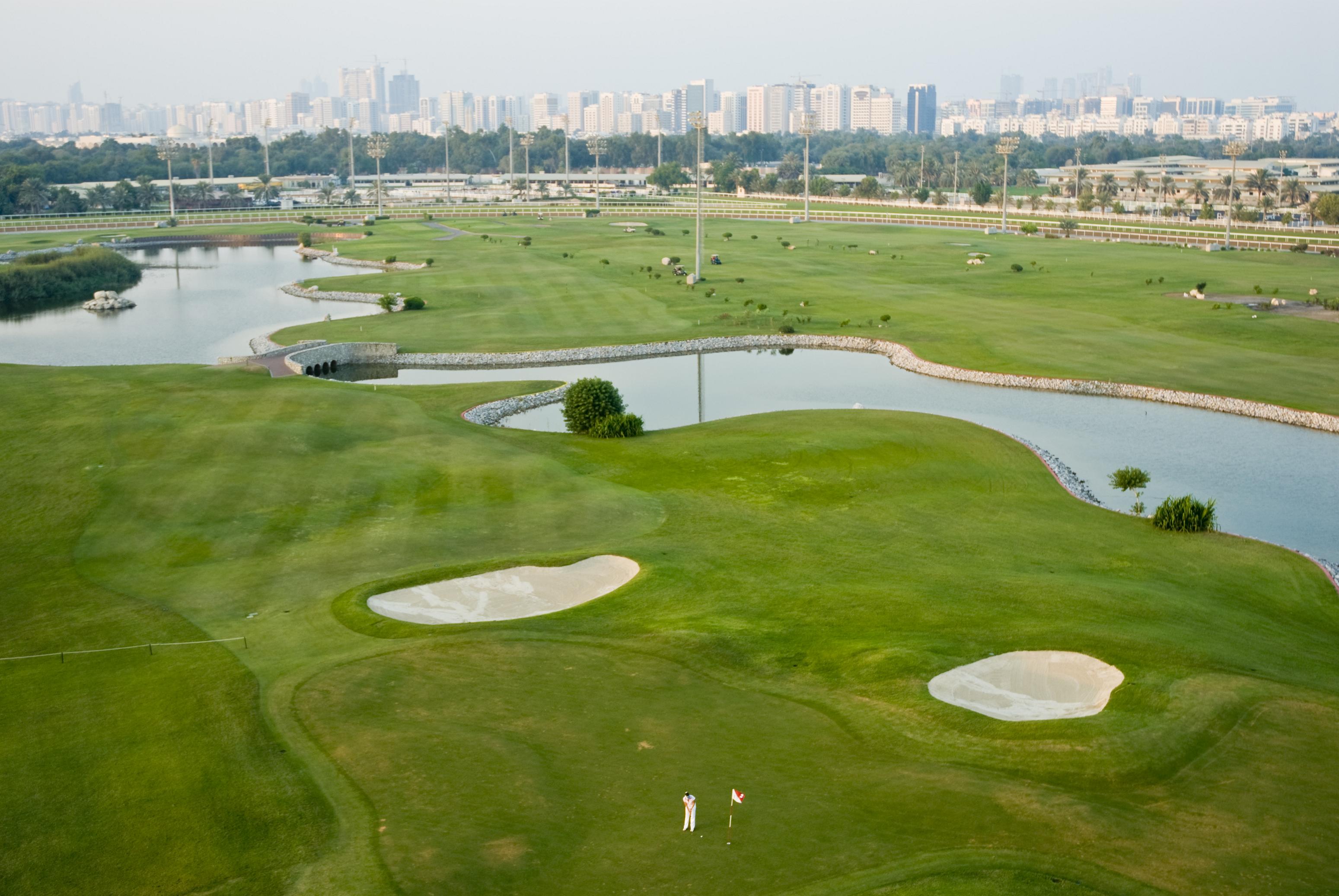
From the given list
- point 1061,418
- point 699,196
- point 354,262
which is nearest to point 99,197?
point 354,262

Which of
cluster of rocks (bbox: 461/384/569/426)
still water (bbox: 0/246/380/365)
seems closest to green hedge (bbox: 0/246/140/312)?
still water (bbox: 0/246/380/365)

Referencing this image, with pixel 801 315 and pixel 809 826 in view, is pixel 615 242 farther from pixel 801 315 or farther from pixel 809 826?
pixel 809 826

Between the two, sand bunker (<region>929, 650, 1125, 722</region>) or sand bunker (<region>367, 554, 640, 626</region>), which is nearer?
sand bunker (<region>929, 650, 1125, 722</region>)

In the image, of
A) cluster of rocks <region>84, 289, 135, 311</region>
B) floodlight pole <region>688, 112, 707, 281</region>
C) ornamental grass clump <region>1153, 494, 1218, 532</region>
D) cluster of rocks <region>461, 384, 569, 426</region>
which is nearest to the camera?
ornamental grass clump <region>1153, 494, 1218, 532</region>

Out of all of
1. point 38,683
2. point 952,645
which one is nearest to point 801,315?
point 952,645

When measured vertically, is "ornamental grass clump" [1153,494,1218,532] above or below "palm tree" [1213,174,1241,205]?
below

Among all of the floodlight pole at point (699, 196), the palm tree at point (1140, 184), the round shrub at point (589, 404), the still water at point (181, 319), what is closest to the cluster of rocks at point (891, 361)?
the still water at point (181, 319)

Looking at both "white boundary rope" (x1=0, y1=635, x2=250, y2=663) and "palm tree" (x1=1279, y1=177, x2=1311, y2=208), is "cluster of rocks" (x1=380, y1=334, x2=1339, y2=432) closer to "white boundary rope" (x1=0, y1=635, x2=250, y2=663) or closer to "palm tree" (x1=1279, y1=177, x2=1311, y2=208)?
"white boundary rope" (x1=0, y1=635, x2=250, y2=663)

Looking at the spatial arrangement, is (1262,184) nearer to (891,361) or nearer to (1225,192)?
(1225,192)
